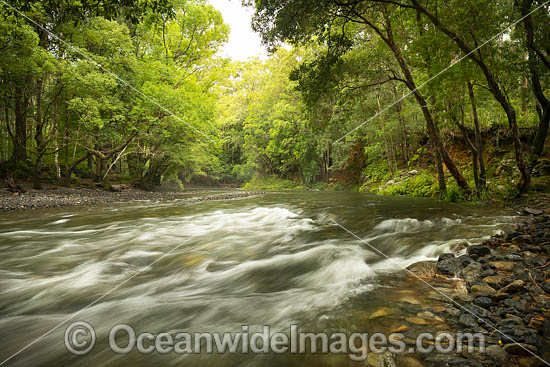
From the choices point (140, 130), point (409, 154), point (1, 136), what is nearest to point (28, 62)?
point (140, 130)

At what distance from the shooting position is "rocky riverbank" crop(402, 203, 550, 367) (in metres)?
1.44

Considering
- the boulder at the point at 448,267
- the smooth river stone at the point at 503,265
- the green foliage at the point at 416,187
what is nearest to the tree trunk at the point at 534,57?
the smooth river stone at the point at 503,265

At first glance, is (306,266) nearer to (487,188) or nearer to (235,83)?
(487,188)

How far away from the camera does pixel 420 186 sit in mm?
12414

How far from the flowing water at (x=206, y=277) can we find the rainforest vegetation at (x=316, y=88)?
3.47m

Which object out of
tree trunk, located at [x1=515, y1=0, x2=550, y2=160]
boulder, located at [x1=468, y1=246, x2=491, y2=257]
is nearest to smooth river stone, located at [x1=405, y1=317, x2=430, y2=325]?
boulder, located at [x1=468, y1=246, x2=491, y2=257]

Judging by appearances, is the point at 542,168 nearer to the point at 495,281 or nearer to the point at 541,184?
the point at 541,184

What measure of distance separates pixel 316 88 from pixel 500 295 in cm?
680

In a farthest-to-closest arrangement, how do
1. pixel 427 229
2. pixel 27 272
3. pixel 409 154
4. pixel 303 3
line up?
pixel 409 154 → pixel 303 3 → pixel 427 229 → pixel 27 272

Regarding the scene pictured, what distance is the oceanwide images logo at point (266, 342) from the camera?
158 centimetres

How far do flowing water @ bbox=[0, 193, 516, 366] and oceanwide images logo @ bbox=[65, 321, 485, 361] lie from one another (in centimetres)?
7

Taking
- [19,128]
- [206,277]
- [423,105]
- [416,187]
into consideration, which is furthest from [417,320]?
[19,128]

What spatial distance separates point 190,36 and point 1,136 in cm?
1420

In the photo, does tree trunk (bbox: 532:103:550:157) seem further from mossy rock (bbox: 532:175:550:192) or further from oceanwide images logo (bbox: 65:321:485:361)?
oceanwide images logo (bbox: 65:321:485:361)
